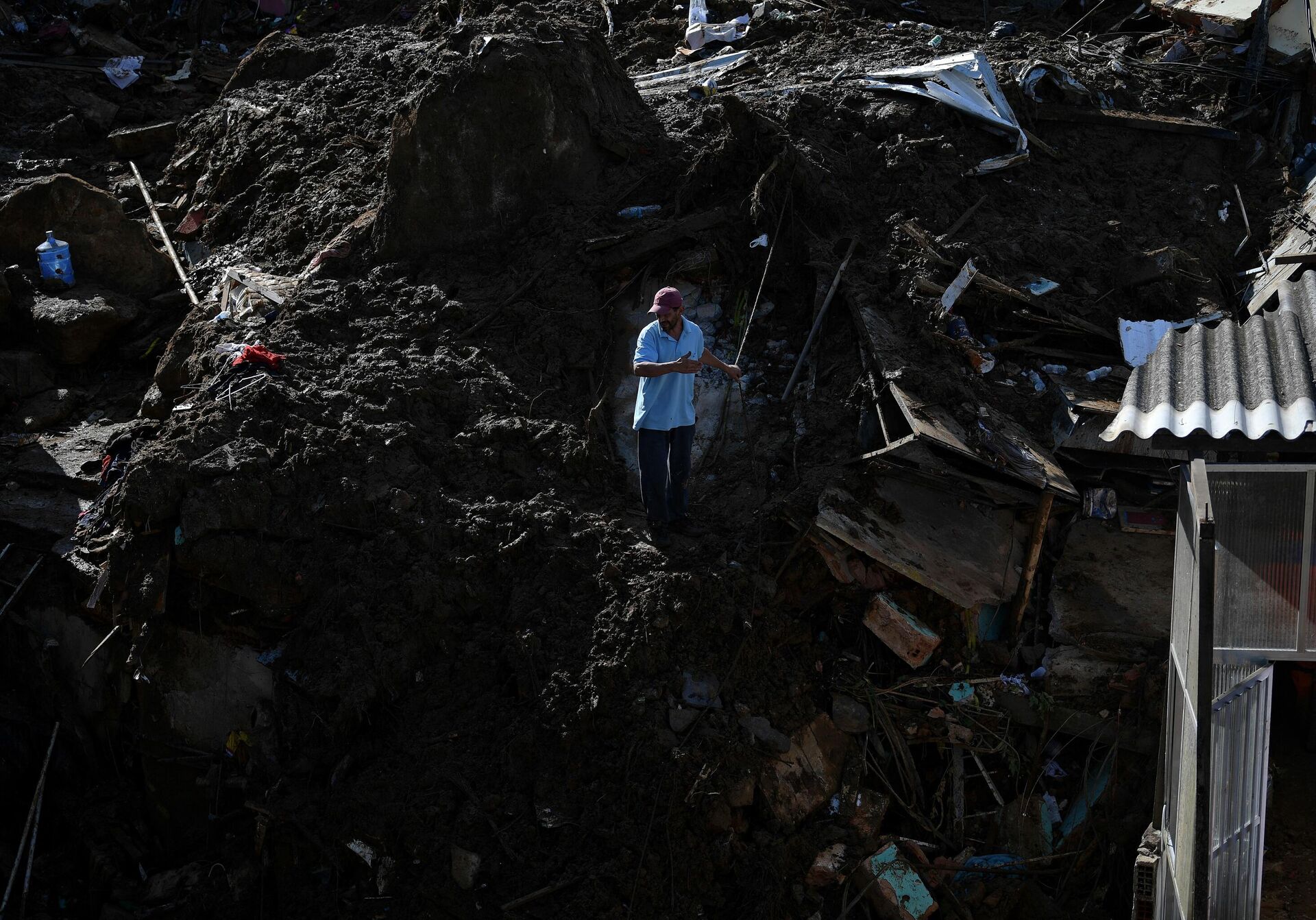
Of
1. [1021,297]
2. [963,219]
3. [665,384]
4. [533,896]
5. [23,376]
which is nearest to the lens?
[533,896]

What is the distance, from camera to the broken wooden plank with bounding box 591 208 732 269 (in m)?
7.50

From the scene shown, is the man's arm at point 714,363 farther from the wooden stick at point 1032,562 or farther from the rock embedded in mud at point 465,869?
the rock embedded in mud at point 465,869

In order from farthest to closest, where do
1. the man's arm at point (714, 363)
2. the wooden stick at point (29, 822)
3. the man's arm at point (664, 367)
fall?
the wooden stick at point (29, 822) < the man's arm at point (714, 363) < the man's arm at point (664, 367)

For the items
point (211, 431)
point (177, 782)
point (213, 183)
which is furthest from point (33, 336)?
point (177, 782)

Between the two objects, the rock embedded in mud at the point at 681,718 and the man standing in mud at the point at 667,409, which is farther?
the man standing in mud at the point at 667,409

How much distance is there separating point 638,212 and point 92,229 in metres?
4.87

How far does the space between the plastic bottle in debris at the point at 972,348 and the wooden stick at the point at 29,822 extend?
6.04 meters

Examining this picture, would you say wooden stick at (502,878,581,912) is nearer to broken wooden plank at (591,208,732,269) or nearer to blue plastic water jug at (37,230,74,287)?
broken wooden plank at (591,208,732,269)

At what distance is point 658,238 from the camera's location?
24.6 ft

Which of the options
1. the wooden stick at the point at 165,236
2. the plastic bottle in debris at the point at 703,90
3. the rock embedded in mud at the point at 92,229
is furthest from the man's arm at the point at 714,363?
the rock embedded in mud at the point at 92,229

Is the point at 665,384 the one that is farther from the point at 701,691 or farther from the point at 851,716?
the point at 851,716

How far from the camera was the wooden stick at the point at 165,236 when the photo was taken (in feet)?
29.5

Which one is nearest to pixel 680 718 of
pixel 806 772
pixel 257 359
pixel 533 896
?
pixel 806 772

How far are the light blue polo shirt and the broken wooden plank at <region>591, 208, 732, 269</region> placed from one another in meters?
1.73
